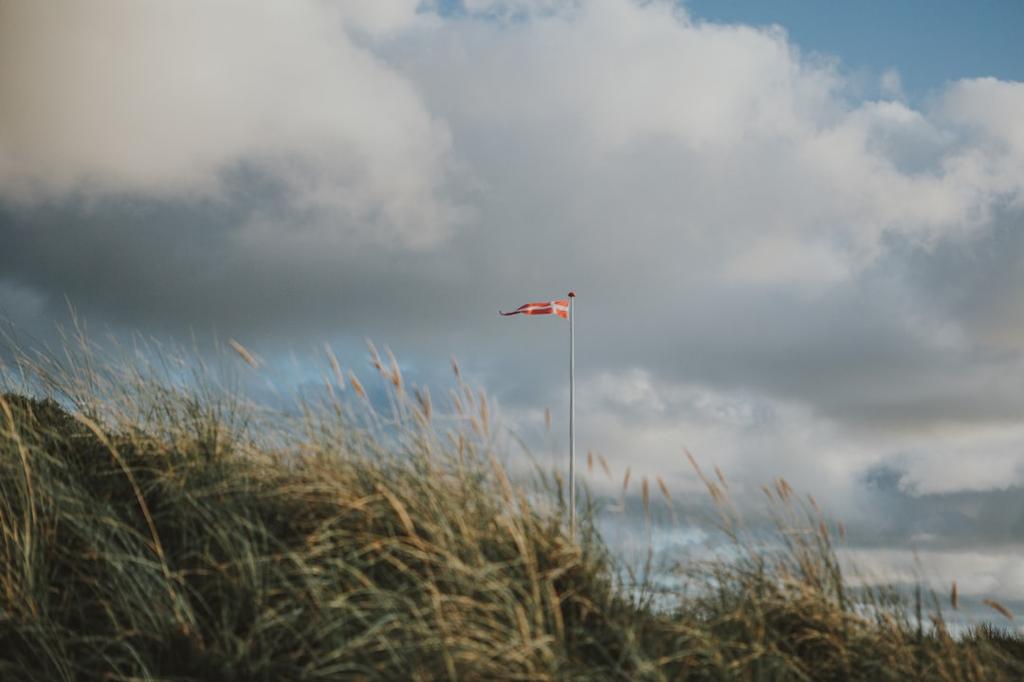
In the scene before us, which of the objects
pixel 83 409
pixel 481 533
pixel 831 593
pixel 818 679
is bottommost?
pixel 818 679

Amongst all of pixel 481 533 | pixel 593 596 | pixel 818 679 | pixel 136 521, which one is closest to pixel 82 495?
pixel 136 521

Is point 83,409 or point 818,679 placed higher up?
point 83,409

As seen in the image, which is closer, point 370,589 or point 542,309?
point 370,589

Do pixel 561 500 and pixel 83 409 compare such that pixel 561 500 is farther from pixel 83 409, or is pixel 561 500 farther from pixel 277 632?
pixel 83 409

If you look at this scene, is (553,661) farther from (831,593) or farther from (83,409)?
(83,409)

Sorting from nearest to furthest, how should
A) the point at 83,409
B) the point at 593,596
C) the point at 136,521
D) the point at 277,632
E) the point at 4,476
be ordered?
1. the point at 277,632
2. the point at 593,596
3. the point at 136,521
4. the point at 4,476
5. the point at 83,409

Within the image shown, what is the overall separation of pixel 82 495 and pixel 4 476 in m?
0.76

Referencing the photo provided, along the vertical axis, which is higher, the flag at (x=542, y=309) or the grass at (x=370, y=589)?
the flag at (x=542, y=309)

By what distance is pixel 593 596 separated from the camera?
4.21 m

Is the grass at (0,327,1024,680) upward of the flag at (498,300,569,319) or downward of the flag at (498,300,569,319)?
downward

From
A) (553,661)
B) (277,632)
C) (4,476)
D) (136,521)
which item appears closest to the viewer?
(553,661)

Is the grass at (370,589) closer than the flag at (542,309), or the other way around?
the grass at (370,589)

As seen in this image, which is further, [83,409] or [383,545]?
[83,409]

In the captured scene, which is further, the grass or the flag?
the flag
